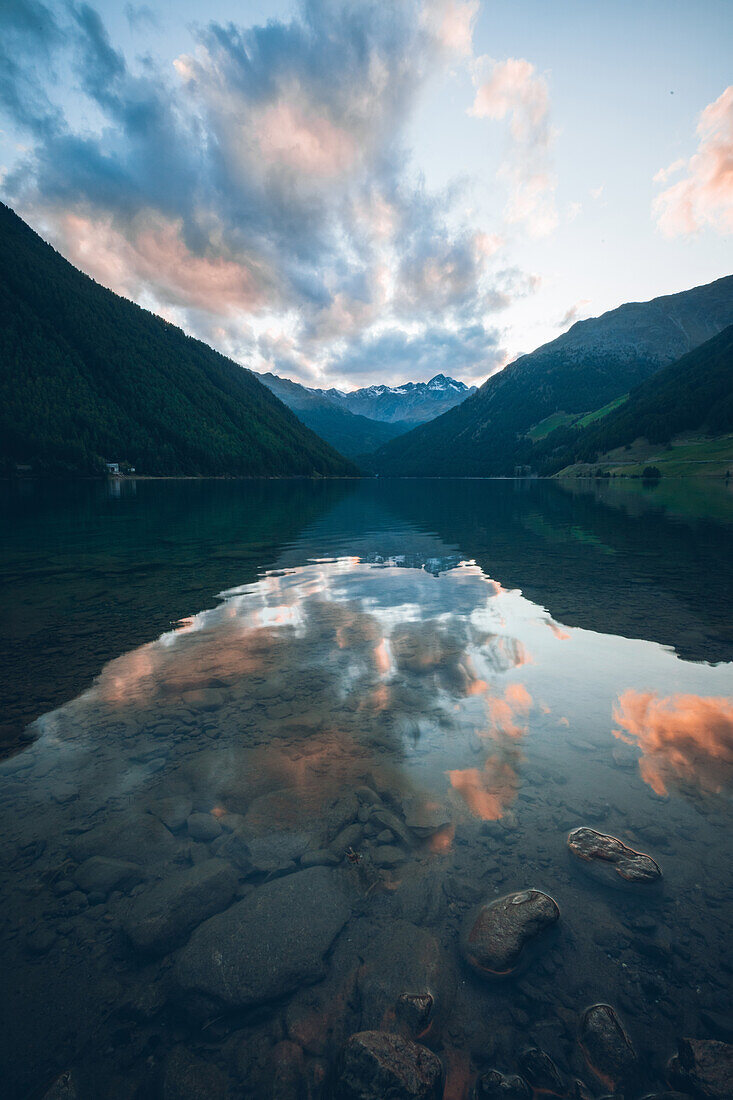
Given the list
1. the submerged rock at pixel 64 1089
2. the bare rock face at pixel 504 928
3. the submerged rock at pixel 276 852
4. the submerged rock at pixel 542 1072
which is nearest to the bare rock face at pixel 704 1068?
the submerged rock at pixel 542 1072

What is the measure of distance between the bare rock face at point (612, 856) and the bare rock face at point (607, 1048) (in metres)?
2.08

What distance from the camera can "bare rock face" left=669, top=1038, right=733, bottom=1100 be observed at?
4.16m

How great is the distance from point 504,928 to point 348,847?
8.82 ft

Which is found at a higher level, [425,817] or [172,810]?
[425,817]

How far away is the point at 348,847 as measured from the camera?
7.34 m

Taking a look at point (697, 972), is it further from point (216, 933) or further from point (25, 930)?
point (25, 930)

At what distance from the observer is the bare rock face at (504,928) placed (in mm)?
5402

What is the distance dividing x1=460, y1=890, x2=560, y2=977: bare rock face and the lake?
4 centimetres

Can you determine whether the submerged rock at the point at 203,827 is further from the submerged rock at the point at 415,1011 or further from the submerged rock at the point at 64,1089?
the submerged rock at the point at 415,1011

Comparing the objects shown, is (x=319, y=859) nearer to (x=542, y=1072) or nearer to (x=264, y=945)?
(x=264, y=945)

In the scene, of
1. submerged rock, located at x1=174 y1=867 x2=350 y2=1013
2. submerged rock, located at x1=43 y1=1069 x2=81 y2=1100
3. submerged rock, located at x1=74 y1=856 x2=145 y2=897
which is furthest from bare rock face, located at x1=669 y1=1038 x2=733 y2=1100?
submerged rock, located at x1=74 y1=856 x2=145 y2=897

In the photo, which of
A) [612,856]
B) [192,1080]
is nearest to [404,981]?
[192,1080]

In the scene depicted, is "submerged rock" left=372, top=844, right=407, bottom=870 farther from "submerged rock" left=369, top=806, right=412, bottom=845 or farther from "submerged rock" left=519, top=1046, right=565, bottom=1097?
"submerged rock" left=519, top=1046, right=565, bottom=1097

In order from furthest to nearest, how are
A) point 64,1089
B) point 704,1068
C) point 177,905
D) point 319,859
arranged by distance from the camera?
point 319,859, point 177,905, point 704,1068, point 64,1089
